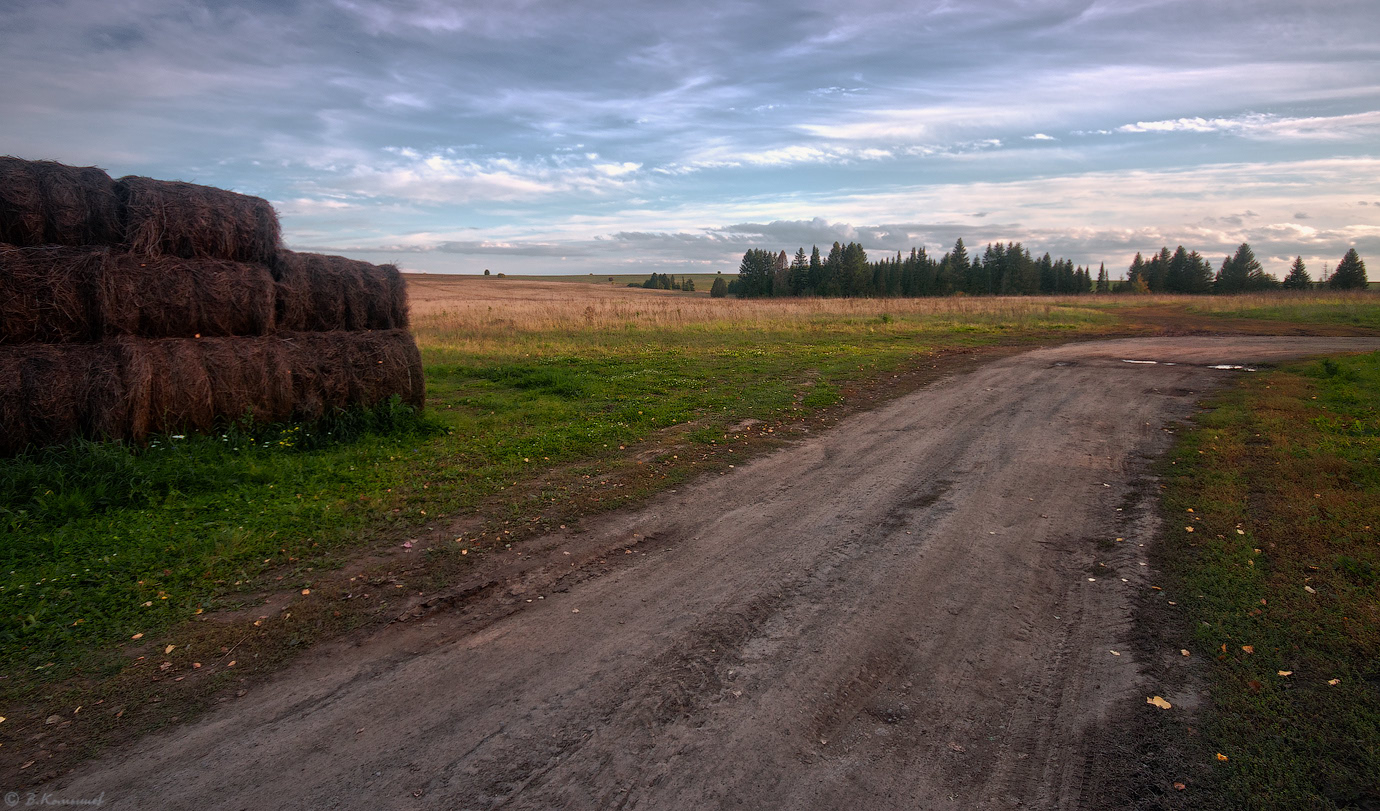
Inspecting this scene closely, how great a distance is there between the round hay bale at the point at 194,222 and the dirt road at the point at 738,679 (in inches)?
247

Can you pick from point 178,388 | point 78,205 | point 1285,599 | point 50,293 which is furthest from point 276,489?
point 1285,599

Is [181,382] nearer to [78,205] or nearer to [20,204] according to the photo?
[78,205]

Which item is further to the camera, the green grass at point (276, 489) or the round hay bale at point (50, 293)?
the round hay bale at point (50, 293)

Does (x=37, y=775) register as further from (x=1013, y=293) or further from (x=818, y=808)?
(x=1013, y=293)

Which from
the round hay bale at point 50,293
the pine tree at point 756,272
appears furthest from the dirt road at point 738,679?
the pine tree at point 756,272

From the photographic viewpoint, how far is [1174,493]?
692 cm

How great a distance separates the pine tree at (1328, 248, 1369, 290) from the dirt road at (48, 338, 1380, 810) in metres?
69.5

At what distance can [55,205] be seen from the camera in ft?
24.1

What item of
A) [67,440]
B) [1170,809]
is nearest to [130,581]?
[67,440]

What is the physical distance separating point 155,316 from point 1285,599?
11121mm

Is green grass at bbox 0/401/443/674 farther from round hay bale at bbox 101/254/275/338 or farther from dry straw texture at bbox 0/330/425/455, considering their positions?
round hay bale at bbox 101/254/275/338

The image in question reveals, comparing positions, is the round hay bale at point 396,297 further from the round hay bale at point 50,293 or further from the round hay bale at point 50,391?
the round hay bale at point 50,391

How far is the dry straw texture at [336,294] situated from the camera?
919cm

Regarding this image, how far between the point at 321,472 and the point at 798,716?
20.3ft
